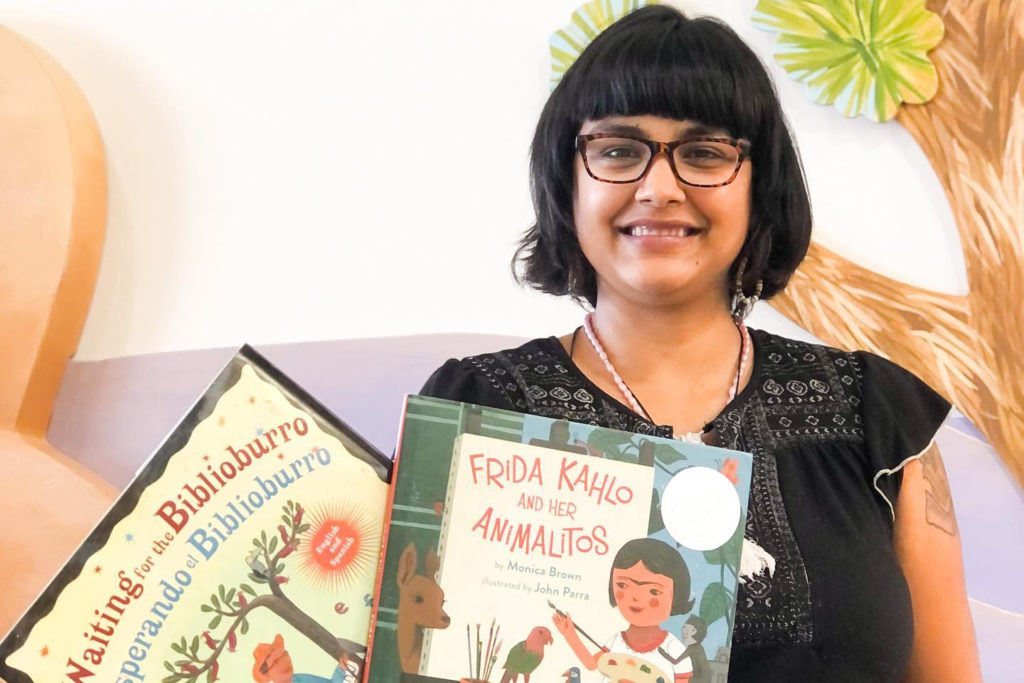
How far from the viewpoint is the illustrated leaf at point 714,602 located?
67cm

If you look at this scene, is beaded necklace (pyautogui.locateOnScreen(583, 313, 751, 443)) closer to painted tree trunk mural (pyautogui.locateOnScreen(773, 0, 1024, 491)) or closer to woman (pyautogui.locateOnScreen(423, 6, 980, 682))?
woman (pyautogui.locateOnScreen(423, 6, 980, 682))

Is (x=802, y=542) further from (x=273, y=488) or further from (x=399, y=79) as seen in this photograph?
(x=399, y=79)

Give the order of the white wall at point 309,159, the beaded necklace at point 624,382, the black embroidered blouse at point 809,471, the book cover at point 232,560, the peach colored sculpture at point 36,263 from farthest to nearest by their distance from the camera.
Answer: the white wall at point 309,159
the peach colored sculpture at point 36,263
the beaded necklace at point 624,382
the black embroidered blouse at point 809,471
the book cover at point 232,560

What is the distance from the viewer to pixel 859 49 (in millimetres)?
1378

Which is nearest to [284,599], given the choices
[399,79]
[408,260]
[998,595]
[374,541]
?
[374,541]

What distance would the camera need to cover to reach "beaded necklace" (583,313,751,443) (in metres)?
0.89

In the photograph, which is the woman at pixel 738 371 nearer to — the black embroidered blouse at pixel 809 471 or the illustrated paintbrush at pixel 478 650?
the black embroidered blouse at pixel 809 471

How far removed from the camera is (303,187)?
1.44 metres

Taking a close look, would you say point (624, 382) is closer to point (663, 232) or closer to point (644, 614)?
point (663, 232)

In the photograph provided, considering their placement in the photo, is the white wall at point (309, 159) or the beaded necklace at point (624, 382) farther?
the white wall at point (309, 159)

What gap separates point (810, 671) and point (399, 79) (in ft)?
3.51

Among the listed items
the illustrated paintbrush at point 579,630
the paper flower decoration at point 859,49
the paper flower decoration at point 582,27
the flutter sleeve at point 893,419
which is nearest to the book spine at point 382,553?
the illustrated paintbrush at point 579,630

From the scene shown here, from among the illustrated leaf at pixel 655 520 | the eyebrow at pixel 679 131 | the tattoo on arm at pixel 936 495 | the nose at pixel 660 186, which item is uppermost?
the eyebrow at pixel 679 131

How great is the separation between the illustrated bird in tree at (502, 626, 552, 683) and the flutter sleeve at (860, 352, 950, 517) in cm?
40
